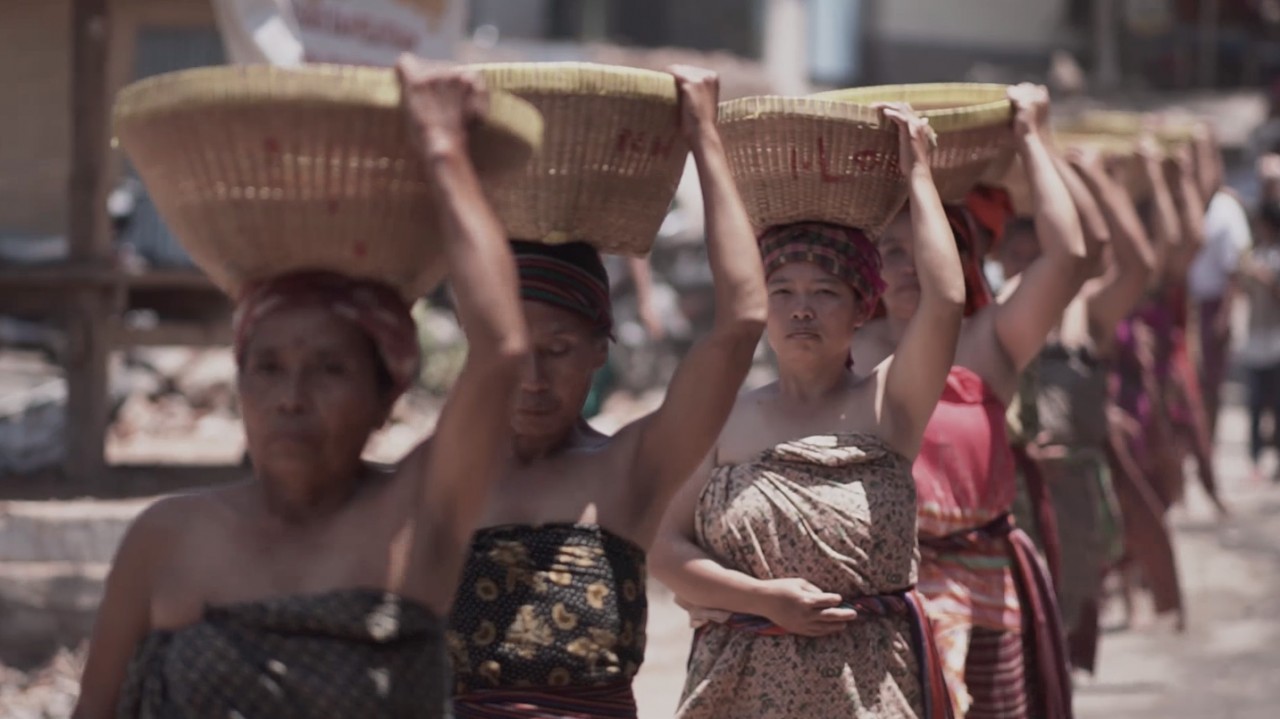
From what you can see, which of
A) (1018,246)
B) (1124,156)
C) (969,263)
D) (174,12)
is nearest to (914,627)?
(969,263)

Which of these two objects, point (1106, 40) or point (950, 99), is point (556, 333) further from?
point (1106, 40)

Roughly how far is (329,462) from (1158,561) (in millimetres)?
7103

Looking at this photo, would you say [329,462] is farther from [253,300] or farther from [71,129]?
[71,129]

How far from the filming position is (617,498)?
11.5ft

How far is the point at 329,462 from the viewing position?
2.93 metres

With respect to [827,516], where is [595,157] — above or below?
above

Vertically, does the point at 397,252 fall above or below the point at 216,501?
above

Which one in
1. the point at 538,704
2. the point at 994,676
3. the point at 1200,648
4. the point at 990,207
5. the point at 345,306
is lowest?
the point at 1200,648

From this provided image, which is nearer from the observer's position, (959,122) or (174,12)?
(959,122)

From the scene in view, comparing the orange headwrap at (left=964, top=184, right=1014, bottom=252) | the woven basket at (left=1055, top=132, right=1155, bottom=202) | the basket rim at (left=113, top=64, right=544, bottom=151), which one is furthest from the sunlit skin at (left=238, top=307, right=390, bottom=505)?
the woven basket at (left=1055, top=132, right=1155, bottom=202)

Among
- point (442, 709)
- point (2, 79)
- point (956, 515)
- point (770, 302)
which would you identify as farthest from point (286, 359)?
point (2, 79)

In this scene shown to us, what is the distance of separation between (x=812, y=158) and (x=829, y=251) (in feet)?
0.80

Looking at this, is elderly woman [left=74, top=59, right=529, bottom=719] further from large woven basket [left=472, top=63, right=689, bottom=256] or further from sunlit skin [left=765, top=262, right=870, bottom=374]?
sunlit skin [left=765, top=262, right=870, bottom=374]

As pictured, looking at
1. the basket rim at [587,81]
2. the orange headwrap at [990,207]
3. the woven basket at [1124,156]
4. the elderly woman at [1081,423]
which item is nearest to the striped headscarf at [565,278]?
the basket rim at [587,81]
